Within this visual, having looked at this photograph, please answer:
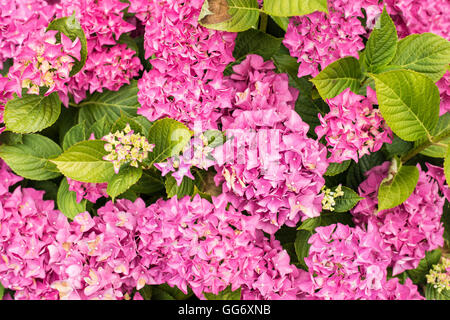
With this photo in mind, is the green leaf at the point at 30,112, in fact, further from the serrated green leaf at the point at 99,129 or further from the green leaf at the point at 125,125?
the green leaf at the point at 125,125

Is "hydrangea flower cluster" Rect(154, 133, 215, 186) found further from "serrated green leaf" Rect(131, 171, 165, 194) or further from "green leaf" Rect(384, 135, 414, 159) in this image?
"green leaf" Rect(384, 135, 414, 159)

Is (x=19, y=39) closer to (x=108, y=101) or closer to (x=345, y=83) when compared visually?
(x=108, y=101)

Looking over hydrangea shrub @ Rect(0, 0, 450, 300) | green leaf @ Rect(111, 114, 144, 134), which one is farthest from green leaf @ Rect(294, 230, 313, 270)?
green leaf @ Rect(111, 114, 144, 134)

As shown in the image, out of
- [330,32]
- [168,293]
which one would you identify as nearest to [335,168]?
[330,32]

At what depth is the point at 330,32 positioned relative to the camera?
84 centimetres

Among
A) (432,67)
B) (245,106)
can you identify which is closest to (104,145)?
(245,106)

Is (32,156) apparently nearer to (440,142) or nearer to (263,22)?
(263,22)

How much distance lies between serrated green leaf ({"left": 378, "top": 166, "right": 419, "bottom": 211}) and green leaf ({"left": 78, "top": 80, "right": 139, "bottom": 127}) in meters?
0.61

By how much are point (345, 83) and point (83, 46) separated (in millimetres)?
558

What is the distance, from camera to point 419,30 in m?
0.92

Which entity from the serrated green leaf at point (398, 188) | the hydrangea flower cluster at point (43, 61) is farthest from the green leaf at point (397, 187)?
the hydrangea flower cluster at point (43, 61)

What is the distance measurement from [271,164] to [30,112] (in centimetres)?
56

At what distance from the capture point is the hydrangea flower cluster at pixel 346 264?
835mm

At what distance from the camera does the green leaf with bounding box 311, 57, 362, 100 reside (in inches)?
31.3
